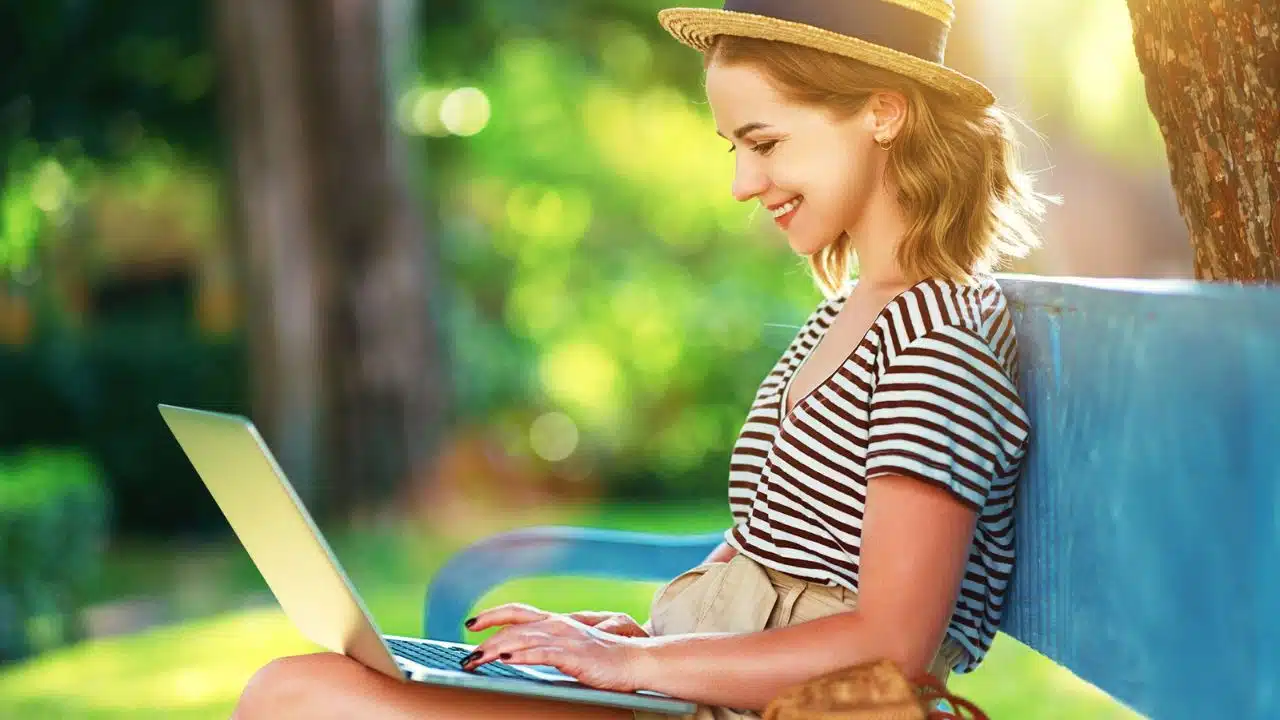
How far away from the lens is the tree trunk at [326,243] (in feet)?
32.5

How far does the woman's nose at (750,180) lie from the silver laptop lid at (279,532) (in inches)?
29.5

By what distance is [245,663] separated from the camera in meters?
6.51

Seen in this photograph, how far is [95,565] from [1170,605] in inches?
259

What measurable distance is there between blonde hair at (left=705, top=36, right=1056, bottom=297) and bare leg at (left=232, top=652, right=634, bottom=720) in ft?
2.57

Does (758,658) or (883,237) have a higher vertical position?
(883,237)

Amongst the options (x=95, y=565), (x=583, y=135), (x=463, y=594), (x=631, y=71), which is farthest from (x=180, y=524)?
(x=463, y=594)

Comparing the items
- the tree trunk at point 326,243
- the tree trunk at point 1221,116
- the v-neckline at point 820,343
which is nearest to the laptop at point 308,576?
the v-neckline at point 820,343

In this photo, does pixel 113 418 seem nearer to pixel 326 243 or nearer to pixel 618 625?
pixel 326 243

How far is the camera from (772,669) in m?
1.90

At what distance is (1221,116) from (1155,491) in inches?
28.9

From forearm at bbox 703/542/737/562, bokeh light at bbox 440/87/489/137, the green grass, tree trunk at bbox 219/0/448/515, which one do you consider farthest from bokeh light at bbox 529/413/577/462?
forearm at bbox 703/542/737/562

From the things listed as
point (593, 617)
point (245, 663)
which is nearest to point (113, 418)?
point (245, 663)

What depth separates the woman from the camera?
1898 millimetres

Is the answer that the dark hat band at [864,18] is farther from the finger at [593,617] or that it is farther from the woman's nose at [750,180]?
the finger at [593,617]
